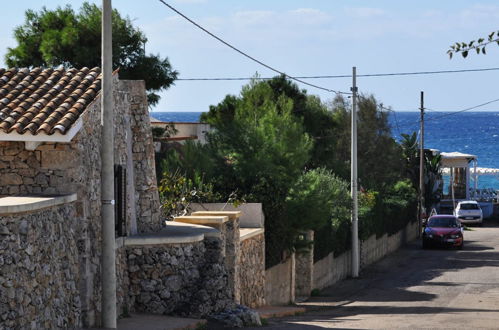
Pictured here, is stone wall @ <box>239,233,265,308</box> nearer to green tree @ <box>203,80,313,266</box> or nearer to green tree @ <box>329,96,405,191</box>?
green tree @ <box>203,80,313,266</box>

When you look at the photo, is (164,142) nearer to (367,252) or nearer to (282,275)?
(367,252)

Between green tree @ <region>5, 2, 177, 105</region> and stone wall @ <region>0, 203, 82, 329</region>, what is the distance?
25.9 m

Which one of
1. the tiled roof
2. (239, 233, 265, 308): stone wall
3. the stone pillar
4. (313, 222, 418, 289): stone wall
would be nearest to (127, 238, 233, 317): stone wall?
the tiled roof

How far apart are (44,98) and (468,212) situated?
52.8 metres

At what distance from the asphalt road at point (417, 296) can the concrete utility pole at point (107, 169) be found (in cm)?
519

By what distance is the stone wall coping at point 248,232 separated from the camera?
2491 centimetres

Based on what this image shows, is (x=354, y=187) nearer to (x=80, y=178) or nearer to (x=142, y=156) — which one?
(x=142, y=156)

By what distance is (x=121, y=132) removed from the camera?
19438 millimetres

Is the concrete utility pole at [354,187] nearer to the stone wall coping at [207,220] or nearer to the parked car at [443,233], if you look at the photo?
the parked car at [443,233]

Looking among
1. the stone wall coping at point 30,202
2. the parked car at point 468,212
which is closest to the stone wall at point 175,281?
the stone wall coping at point 30,202

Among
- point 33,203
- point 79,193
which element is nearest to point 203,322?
point 79,193

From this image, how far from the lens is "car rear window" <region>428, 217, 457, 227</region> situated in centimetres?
5003

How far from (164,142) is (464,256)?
14.6 m

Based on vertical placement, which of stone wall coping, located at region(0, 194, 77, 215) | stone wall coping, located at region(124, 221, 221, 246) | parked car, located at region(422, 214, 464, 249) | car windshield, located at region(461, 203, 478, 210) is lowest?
parked car, located at region(422, 214, 464, 249)
